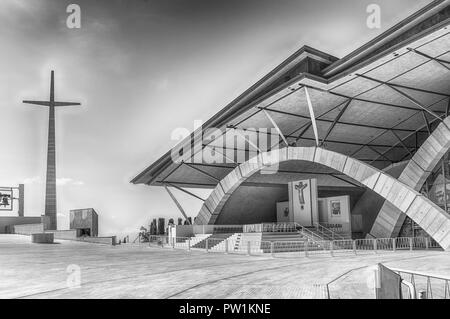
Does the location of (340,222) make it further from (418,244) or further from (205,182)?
(205,182)

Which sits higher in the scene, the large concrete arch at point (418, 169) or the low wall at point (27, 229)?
the large concrete arch at point (418, 169)

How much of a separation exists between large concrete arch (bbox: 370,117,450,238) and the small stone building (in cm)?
2790

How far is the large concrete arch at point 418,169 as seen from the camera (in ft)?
102

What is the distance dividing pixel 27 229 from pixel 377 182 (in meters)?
43.6

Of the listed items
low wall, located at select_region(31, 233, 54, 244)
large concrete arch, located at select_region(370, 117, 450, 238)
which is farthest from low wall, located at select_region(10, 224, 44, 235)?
large concrete arch, located at select_region(370, 117, 450, 238)

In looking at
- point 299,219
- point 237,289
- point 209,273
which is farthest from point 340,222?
point 237,289

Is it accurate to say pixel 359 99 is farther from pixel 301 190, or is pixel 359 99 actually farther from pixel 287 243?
pixel 301 190

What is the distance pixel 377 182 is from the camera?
32.7m

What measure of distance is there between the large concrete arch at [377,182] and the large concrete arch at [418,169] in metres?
2.75

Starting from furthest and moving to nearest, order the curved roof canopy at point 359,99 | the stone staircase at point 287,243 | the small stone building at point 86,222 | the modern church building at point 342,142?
the small stone building at point 86,222
the stone staircase at point 287,243
the modern church building at point 342,142
the curved roof canopy at point 359,99

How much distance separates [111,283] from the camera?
11.9m

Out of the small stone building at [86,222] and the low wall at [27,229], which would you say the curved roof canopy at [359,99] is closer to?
the small stone building at [86,222]

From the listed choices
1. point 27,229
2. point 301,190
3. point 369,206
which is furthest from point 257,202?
point 27,229

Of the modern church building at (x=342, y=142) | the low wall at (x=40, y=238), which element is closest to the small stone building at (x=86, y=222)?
the low wall at (x=40, y=238)
